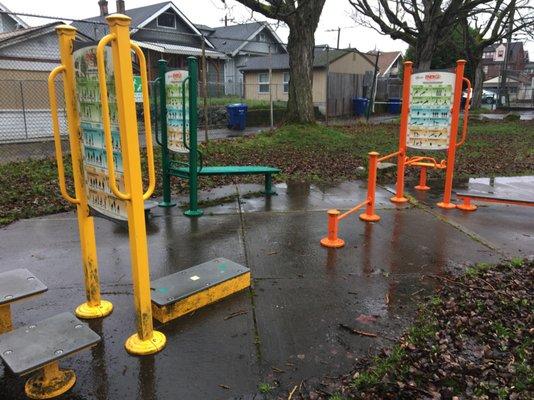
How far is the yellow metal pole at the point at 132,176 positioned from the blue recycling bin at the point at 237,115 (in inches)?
642

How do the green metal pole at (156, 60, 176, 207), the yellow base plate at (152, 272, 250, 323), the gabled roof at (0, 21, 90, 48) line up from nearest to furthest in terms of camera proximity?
the yellow base plate at (152, 272, 250, 323)
the green metal pole at (156, 60, 176, 207)
the gabled roof at (0, 21, 90, 48)

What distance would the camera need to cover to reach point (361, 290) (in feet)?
12.8

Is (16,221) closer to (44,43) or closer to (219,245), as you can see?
(219,245)

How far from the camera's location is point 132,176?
8.71 feet

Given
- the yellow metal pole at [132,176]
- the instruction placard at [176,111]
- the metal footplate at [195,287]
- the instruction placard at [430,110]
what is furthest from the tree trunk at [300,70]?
the yellow metal pole at [132,176]

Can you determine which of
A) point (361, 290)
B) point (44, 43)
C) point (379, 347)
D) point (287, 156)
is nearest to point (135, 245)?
point (379, 347)

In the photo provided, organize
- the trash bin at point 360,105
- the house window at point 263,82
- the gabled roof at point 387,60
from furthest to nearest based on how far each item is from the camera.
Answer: the gabled roof at point 387,60 → the house window at point 263,82 → the trash bin at point 360,105

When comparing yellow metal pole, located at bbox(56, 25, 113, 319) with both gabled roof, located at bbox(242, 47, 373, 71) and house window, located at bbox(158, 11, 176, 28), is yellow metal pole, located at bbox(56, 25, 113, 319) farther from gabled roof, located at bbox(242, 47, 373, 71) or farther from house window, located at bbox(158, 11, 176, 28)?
house window, located at bbox(158, 11, 176, 28)

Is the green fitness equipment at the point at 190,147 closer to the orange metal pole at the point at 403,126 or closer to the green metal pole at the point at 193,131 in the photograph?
the green metal pole at the point at 193,131

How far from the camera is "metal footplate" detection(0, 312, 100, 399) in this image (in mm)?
2383

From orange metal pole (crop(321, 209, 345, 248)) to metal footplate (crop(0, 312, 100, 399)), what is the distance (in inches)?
113

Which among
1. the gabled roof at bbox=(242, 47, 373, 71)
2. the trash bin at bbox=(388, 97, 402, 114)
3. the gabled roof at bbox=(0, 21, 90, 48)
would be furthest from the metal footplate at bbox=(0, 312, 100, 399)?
the trash bin at bbox=(388, 97, 402, 114)

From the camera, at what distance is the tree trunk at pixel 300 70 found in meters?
13.8

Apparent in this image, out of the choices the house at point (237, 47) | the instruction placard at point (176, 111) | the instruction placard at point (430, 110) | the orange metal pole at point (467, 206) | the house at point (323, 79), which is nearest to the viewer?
the instruction placard at point (176, 111)
